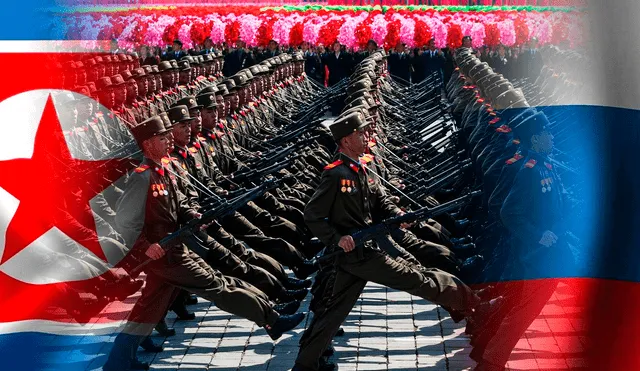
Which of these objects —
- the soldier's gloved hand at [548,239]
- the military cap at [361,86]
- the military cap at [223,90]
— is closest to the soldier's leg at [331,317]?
the soldier's gloved hand at [548,239]

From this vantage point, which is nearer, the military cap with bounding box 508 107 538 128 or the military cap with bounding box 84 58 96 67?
the military cap with bounding box 508 107 538 128

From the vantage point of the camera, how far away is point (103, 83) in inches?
556

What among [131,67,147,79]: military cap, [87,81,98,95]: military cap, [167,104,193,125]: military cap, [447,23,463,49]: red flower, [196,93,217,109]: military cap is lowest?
[447,23,463,49]: red flower

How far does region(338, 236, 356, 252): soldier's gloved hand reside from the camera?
7.82 m

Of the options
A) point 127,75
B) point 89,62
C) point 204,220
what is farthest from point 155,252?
point 127,75

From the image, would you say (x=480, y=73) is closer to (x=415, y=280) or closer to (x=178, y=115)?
(x=178, y=115)

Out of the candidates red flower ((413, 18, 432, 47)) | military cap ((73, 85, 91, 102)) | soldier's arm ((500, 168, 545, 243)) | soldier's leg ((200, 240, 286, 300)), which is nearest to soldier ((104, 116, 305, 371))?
soldier's leg ((200, 240, 286, 300))

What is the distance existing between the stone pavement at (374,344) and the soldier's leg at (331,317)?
702 mm

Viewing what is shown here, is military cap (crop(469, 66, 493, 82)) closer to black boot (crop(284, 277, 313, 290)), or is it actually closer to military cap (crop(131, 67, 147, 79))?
military cap (crop(131, 67, 147, 79))

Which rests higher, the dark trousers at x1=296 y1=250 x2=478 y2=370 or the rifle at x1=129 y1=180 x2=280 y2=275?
the rifle at x1=129 y1=180 x2=280 y2=275

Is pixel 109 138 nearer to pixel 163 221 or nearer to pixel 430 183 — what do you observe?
pixel 430 183

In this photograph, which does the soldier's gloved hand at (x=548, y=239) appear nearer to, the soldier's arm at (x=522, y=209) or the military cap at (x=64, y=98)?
the soldier's arm at (x=522, y=209)

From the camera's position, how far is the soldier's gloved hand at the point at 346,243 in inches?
308

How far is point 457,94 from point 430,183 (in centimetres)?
601
